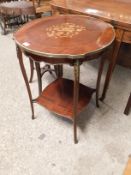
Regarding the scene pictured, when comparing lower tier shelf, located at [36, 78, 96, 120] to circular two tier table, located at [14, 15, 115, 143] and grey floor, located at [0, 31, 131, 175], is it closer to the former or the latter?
circular two tier table, located at [14, 15, 115, 143]

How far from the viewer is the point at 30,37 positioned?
110cm

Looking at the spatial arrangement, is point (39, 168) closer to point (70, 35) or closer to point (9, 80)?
point (70, 35)

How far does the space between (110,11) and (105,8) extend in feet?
0.30

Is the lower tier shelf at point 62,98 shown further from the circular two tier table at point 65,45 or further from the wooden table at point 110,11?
the wooden table at point 110,11

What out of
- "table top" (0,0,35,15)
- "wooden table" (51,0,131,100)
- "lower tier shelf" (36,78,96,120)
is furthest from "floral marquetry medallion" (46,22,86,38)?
"table top" (0,0,35,15)

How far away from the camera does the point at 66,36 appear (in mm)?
1118

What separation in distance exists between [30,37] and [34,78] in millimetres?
957

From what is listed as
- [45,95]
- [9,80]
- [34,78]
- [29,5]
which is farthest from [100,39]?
[29,5]

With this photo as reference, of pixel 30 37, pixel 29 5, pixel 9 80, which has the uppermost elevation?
pixel 30 37

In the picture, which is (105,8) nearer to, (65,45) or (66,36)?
(66,36)

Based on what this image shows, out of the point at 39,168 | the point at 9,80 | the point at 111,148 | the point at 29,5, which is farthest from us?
the point at 29,5

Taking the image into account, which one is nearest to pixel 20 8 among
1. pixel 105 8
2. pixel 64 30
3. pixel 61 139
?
pixel 105 8

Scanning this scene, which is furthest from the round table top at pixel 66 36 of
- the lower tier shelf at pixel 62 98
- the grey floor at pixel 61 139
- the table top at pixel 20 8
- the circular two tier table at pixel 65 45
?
the table top at pixel 20 8

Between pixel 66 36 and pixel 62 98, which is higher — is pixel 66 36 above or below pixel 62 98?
above
